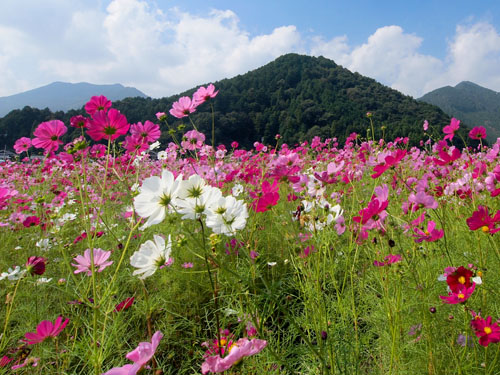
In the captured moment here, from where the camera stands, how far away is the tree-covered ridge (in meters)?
14.6

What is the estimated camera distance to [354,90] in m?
30.8

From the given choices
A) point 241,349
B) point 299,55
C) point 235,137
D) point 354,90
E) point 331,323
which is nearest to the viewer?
point 241,349

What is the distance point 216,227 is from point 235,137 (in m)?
22.1

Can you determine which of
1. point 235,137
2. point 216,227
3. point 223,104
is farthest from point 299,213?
point 223,104

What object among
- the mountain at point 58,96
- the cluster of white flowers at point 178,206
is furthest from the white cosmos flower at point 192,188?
the mountain at point 58,96

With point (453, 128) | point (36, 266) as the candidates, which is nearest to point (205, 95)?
point (36, 266)

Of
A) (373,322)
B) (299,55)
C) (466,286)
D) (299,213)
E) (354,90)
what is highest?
(299,55)

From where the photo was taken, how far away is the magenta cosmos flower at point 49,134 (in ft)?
3.14

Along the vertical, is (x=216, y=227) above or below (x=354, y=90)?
below

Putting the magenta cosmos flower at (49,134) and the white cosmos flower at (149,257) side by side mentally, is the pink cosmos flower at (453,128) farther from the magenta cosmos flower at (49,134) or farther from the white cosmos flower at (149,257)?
the magenta cosmos flower at (49,134)

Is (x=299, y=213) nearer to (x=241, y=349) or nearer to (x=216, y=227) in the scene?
(x=216, y=227)

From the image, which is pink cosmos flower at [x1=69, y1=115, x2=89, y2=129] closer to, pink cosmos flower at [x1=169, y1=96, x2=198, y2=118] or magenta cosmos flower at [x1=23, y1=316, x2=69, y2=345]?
pink cosmos flower at [x1=169, y1=96, x2=198, y2=118]

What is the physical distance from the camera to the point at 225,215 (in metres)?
0.64

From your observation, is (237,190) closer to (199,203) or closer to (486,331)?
(199,203)
